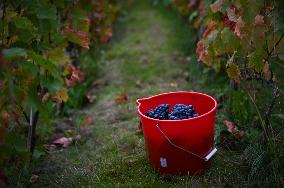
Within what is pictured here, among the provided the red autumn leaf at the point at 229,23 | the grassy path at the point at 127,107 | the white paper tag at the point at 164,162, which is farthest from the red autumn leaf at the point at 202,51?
the white paper tag at the point at 164,162

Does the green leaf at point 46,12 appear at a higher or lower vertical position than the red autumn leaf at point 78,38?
higher

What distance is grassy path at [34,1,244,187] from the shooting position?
8.18ft

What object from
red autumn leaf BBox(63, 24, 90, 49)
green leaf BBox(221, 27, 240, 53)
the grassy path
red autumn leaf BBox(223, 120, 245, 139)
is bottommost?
the grassy path

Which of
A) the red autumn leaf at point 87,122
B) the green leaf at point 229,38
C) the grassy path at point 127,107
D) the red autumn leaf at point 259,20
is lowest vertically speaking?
the red autumn leaf at point 87,122

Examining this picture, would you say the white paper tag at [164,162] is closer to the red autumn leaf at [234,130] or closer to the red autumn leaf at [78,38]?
the red autumn leaf at [234,130]

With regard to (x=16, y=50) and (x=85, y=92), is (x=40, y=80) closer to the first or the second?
(x=16, y=50)

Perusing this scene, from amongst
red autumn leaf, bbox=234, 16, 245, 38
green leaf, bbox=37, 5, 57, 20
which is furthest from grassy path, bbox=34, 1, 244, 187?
green leaf, bbox=37, 5, 57, 20

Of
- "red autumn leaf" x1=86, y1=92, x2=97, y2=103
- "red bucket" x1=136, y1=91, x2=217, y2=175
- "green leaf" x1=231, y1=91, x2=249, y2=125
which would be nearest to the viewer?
"red bucket" x1=136, y1=91, x2=217, y2=175

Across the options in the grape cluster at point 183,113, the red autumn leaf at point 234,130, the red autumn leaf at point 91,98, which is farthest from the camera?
the red autumn leaf at point 91,98

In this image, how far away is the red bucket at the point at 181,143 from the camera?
89.8 inches

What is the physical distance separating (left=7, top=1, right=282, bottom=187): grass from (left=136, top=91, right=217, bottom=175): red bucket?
66 millimetres

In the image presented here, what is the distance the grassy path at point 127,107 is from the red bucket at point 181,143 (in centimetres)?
7

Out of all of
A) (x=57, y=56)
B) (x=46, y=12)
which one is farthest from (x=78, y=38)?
(x=46, y=12)

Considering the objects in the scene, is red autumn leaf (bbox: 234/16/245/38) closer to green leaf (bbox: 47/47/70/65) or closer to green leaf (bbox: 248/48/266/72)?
green leaf (bbox: 248/48/266/72)
